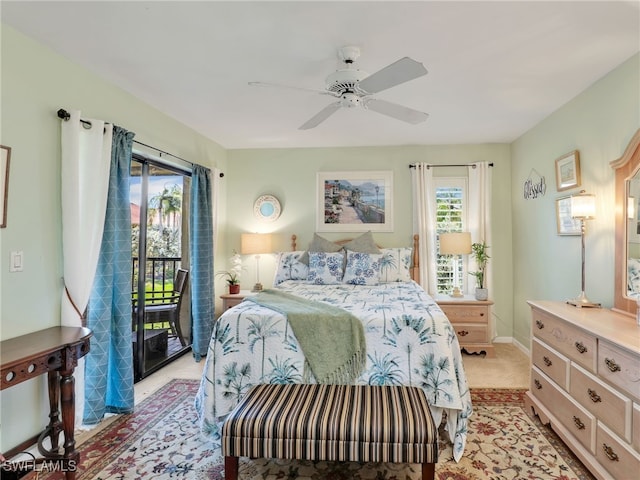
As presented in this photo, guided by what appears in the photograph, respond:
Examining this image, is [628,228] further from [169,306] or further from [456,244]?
[169,306]

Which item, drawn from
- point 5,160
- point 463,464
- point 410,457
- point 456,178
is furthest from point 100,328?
point 456,178

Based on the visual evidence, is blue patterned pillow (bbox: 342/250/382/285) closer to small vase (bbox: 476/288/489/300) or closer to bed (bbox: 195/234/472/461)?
small vase (bbox: 476/288/489/300)

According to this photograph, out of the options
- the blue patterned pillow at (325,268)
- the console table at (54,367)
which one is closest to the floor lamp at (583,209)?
the blue patterned pillow at (325,268)

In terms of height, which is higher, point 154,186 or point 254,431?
point 154,186

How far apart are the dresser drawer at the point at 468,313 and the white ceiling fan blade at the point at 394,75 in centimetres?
276

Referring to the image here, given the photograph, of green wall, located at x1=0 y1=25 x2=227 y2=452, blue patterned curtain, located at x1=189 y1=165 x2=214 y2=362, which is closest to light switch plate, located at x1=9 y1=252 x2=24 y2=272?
green wall, located at x1=0 y1=25 x2=227 y2=452

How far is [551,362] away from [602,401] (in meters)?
0.54

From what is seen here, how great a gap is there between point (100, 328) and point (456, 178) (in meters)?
4.30

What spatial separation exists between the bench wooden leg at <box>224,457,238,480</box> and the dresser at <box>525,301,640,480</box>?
6.38 feet

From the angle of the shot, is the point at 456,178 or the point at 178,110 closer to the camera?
the point at 178,110

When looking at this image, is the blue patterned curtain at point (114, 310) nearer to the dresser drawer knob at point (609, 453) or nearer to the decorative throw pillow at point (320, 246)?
the decorative throw pillow at point (320, 246)

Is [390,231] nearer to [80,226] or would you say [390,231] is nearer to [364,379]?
[364,379]

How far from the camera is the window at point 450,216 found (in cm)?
464

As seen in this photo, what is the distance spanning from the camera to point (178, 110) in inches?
136
